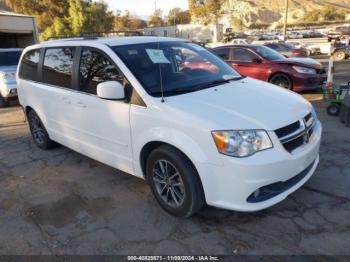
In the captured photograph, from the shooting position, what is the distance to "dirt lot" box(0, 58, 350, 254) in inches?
121

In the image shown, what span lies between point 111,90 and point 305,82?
22.9 ft

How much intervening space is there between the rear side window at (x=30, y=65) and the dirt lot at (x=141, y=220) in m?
1.58

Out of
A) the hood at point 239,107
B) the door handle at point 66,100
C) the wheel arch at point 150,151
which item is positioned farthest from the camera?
the door handle at point 66,100

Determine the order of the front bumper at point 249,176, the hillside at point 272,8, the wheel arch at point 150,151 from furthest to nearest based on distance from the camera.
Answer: the hillside at point 272,8, the wheel arch at point 150,151, the front bumper at point 249,176

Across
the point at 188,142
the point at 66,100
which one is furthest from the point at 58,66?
the point at 188,142

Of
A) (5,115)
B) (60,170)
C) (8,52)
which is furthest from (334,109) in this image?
(8,52)

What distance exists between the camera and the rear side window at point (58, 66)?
174 inches

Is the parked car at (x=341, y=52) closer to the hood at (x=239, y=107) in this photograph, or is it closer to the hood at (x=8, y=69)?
the hood at (x=8, y=69)

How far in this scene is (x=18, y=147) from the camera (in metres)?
6.21

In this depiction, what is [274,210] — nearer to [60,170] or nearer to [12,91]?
[60,170]

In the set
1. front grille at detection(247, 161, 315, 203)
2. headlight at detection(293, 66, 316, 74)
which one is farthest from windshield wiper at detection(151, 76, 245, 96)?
headlight at detection(293, 66, 316, 74)

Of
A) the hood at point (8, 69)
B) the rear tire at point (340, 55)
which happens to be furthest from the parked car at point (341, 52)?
the hood at point (8, 69)

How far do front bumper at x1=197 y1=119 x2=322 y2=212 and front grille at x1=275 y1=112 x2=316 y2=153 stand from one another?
0.06m

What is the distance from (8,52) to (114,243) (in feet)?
33.7
